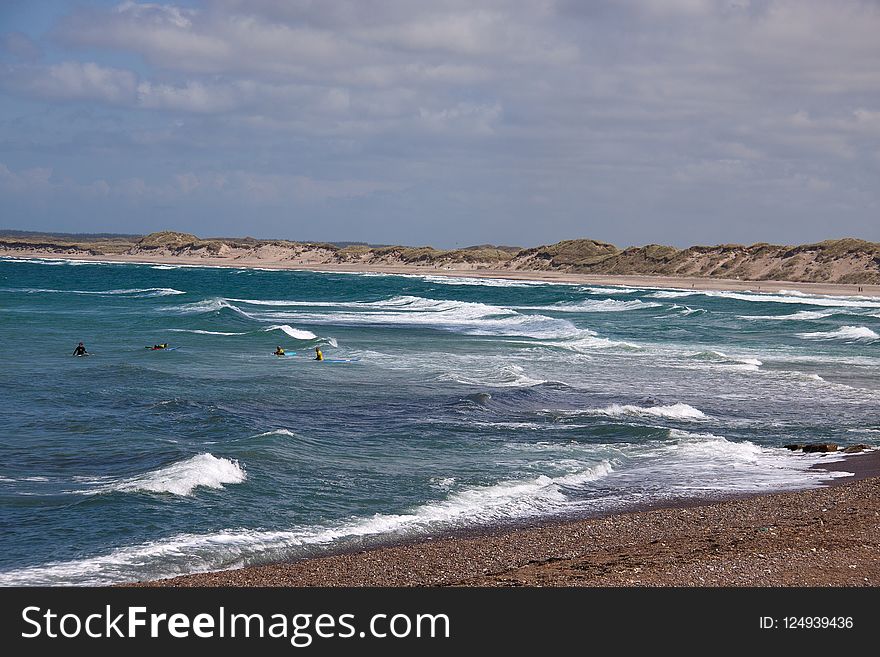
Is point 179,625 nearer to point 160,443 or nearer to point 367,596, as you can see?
point 367,596

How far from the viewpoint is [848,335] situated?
44.0 meters

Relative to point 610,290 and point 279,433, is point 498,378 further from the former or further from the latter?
point 610,290

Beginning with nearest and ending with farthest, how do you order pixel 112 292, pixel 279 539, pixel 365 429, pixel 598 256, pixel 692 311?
1. pixel 279 539
2. pixel 365 429
3. pixel 692 311
4. pixel 112 292
5. pixel 598 256

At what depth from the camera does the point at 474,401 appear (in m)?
24.7

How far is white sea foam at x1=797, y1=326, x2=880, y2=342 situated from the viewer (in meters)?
42.4

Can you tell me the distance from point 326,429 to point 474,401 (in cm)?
497

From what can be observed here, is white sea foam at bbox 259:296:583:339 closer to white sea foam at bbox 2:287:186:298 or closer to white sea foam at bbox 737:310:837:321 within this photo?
white sea foam at bbox 737:310:837:321

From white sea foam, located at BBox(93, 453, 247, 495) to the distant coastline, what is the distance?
75.9m

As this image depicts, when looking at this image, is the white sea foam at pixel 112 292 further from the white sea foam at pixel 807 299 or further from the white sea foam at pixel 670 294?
the white sea foam at pixel 807 299

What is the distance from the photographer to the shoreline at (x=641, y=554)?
1057 centimetres

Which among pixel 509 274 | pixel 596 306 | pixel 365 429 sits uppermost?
pixel 509 274

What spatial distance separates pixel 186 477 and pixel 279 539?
3561 mm

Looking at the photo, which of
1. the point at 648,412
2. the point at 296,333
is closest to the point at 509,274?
the point at 296,333

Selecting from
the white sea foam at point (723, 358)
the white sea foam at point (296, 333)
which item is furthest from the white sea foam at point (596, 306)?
the white sea foam at point (723, 358)
